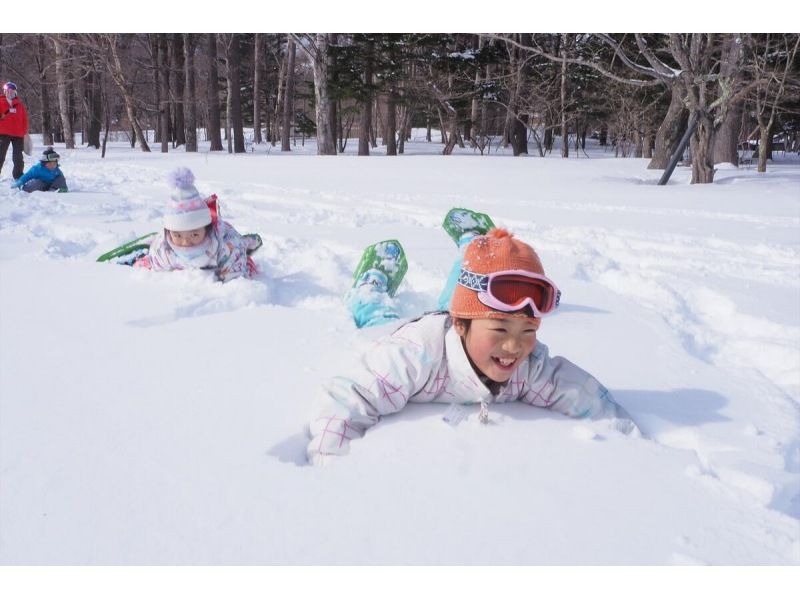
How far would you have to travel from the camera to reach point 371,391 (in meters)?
1.84

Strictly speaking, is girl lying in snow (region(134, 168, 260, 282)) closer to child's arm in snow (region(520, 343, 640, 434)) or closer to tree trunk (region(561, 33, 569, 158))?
child's arm in snow (region(520, 343, 640, 434))

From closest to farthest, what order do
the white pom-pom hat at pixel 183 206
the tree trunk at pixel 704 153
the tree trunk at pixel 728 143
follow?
the white pom-pom hat at pixel 183 206, the tree trunk at pixel 704 153, the tree trunk at pixel 728 143

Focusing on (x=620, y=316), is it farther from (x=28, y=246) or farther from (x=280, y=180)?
(x=280, y=180)

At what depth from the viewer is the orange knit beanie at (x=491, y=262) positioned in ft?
5.85

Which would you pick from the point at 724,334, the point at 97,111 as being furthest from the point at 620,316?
the point at 97,111

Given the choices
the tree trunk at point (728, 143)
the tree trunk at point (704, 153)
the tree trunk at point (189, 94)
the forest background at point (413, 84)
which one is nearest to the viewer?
the tree trunk at point (704, 153)

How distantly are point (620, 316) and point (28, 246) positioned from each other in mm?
3695

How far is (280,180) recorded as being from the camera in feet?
27.6

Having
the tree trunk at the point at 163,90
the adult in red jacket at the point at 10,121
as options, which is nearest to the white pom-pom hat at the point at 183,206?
the adult in red jacket at the point at 10,121

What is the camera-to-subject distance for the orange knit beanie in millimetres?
1782

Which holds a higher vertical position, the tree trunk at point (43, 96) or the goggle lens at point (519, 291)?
the tree trunk at point (43, 96)

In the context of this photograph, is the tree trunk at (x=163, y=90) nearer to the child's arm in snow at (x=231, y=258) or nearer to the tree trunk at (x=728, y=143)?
the tree trunk at (x=728, y=143)

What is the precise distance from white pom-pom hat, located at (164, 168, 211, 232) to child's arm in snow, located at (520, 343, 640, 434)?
86.0 inches

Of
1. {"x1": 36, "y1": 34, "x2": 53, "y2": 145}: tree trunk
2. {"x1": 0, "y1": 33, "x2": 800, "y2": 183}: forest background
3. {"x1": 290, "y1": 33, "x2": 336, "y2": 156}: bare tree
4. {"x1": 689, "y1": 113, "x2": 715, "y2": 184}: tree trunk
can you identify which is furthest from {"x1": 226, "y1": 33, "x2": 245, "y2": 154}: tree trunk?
{"x1": 689, "y1": 113, "x2": 715, "y2": 184}: tree trunk
